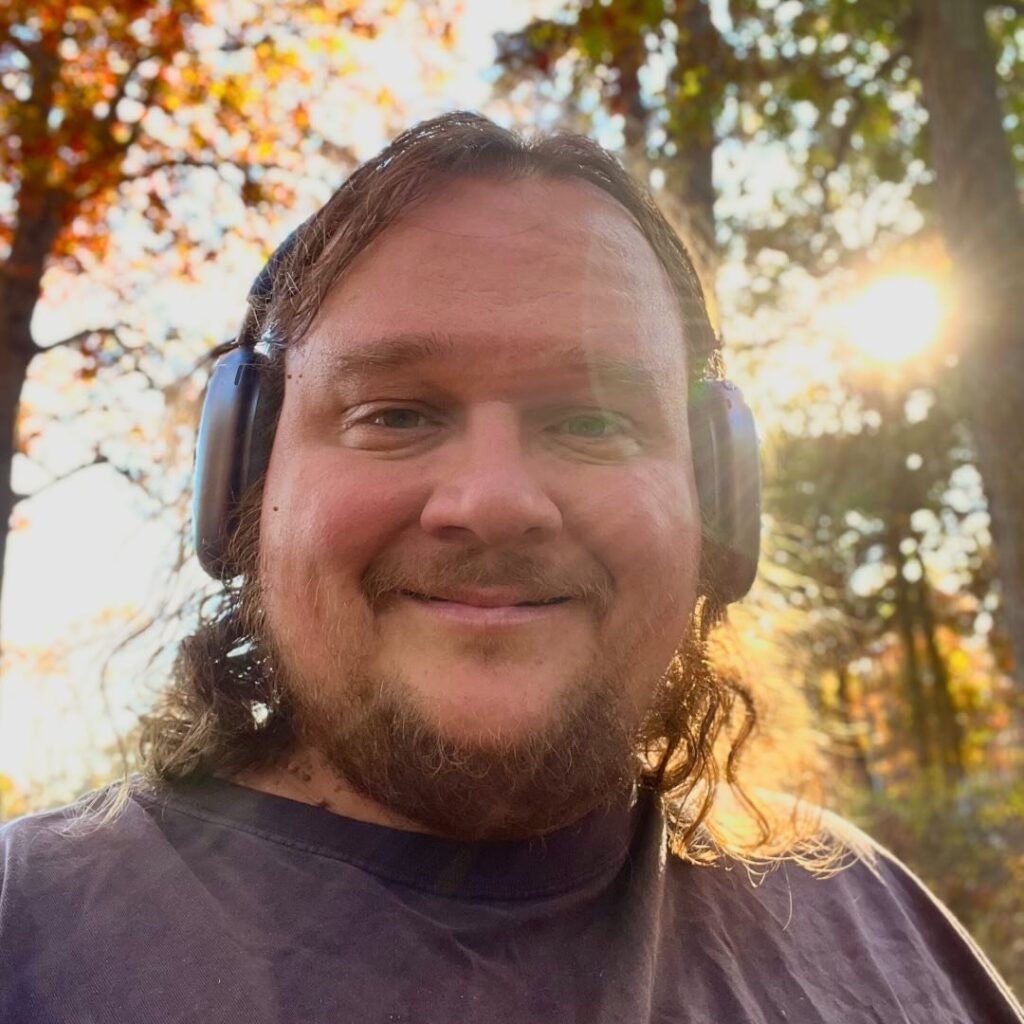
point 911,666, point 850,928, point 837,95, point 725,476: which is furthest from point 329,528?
point 911,666

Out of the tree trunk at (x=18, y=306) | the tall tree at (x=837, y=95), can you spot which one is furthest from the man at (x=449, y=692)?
the tree trunk at (x=18, y=306)

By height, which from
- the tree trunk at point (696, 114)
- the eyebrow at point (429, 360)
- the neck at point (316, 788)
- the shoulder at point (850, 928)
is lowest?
the shoulder at point (850, 928)

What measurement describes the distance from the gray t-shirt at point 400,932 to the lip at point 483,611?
32 cm

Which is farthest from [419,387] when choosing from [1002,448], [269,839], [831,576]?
[831,576]

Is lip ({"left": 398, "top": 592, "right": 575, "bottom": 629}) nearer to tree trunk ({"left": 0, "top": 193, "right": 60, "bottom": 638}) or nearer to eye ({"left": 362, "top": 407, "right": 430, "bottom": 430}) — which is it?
eye ({"left": 362, "top": 407, "right": 430, "bottom": 430})

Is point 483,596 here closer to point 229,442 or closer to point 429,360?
point 429,360

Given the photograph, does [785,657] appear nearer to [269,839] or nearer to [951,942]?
[951,942]

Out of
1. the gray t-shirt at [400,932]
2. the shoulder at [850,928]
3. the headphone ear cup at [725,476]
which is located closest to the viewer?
the gray t-shirt at [400,932]

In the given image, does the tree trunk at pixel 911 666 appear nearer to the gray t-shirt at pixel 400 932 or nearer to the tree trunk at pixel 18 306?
the tree trunk at pixel 18 306

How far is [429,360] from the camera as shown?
4.95ft

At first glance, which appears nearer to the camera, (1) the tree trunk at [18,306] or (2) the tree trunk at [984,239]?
(2) the tree trunk at [984,239]

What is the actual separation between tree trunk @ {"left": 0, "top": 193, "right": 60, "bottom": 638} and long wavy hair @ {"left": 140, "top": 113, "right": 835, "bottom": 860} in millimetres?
5402

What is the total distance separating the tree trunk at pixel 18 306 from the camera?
265 inches

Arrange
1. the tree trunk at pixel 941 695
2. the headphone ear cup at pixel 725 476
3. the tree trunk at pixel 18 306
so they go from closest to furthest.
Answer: the headphone ear cup at pixel 725 476 < the tree trunk at pixel 18 306 < the tree trunk at pixel 941 695
